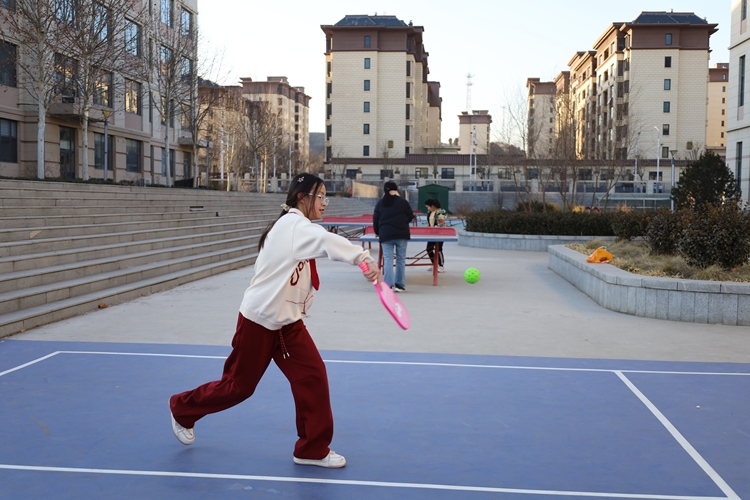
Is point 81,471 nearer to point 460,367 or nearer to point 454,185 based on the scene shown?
point 460,367

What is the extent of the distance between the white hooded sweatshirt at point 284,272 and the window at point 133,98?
38.9 m

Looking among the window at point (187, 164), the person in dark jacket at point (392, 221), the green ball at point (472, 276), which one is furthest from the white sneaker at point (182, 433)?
the window at point (187, 164)

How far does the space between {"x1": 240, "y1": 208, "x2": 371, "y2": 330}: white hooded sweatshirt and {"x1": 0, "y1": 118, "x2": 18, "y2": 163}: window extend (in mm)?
30973

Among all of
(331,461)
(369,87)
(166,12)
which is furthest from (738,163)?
(369,87)

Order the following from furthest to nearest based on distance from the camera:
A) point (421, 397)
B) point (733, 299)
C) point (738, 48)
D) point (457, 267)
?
1. point (738, 48)
2. point (457, 267)
3. point (733, 299)
4. point (421, 397)

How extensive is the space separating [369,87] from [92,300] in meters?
79.4

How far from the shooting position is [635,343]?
939cm

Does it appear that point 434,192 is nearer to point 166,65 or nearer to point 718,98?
point 166,65

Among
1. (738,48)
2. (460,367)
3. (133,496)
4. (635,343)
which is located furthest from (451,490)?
(738,48)

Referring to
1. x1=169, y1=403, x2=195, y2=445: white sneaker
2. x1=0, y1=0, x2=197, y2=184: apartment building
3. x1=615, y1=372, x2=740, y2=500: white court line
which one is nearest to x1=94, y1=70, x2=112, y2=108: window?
x1=0, y1=0, x2=197, y2=184: apartment building

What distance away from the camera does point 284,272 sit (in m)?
4.76

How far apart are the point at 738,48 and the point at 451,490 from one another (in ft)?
138

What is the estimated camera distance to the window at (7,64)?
30.1 meters

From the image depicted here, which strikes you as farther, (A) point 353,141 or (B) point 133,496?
(A) point 353,141
